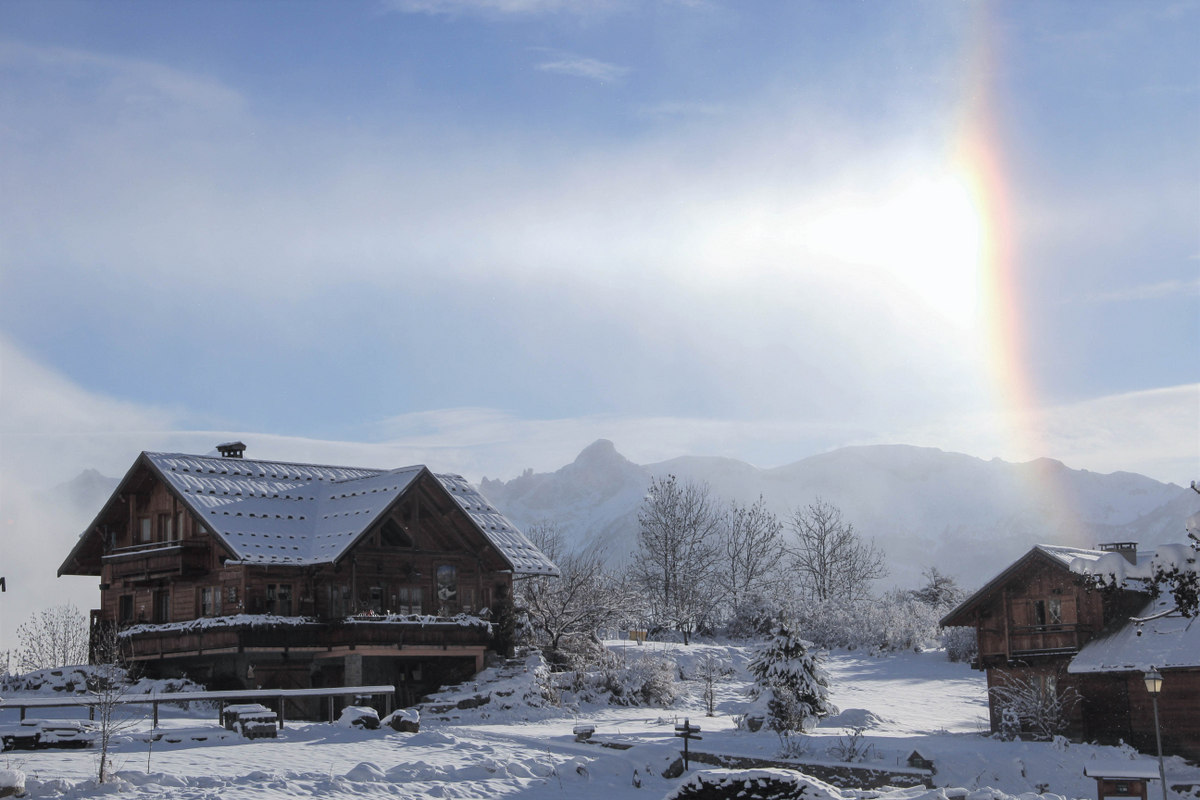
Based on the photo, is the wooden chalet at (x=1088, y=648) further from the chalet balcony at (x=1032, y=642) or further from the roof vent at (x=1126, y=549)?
the roof vent at (x=1126, y=549)

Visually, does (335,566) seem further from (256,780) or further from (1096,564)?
(1096,564)

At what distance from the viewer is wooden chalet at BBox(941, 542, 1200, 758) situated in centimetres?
3531

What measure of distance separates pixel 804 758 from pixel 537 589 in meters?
23.3

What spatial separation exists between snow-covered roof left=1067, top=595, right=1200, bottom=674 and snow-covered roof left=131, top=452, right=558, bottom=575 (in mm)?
19856

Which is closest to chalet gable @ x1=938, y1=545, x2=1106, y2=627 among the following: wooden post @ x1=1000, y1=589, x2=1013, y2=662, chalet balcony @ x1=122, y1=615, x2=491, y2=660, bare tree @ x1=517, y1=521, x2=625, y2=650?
wooden post @ x1=1000, y1=589, x2=1013, y2=662

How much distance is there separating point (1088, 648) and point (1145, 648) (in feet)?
6.25

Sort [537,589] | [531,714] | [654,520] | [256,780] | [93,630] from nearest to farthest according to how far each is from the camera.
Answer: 1. [256,780]
2. [531,714]
3. [93,630]
4. [537,589]
5. [654,520]

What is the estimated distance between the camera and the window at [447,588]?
46188mm

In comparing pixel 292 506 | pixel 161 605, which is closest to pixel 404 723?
pixel 292 506

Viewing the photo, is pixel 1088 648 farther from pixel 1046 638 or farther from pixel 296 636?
pixel 296 636

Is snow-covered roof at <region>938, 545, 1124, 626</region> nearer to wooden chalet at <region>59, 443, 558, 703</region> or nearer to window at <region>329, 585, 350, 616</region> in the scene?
wooden chalet at <region>59, 443, 558, 703</region>

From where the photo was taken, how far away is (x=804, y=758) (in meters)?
30.5

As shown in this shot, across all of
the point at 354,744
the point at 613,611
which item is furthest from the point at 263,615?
the point at 613,611

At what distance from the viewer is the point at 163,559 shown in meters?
44.0
